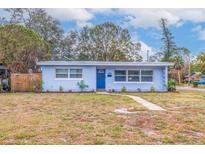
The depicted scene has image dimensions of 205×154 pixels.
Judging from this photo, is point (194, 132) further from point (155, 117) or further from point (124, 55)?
point (124, 55)

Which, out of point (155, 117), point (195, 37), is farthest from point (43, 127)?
point (195, 37)

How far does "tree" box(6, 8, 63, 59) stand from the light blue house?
1514 cm

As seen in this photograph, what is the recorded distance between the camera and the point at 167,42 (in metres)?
49.2

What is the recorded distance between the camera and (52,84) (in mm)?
23797

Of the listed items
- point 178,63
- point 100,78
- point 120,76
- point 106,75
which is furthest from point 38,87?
point 178,63

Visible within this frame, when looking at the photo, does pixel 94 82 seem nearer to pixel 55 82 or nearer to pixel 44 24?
pixel 55 82

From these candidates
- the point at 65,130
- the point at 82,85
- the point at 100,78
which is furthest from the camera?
the point at 100,78

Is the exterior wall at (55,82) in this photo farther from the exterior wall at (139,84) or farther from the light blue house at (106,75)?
the exterior wall at (139,84)

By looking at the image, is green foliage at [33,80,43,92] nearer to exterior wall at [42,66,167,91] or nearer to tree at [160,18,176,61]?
exterior wall at [42,66,167,91]

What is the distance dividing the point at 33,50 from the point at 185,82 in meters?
25.3

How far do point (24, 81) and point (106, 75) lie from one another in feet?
20.0

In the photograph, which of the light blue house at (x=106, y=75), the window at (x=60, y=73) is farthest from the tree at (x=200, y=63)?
the window at (x=60, y=73)

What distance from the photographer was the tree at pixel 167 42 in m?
49.0
